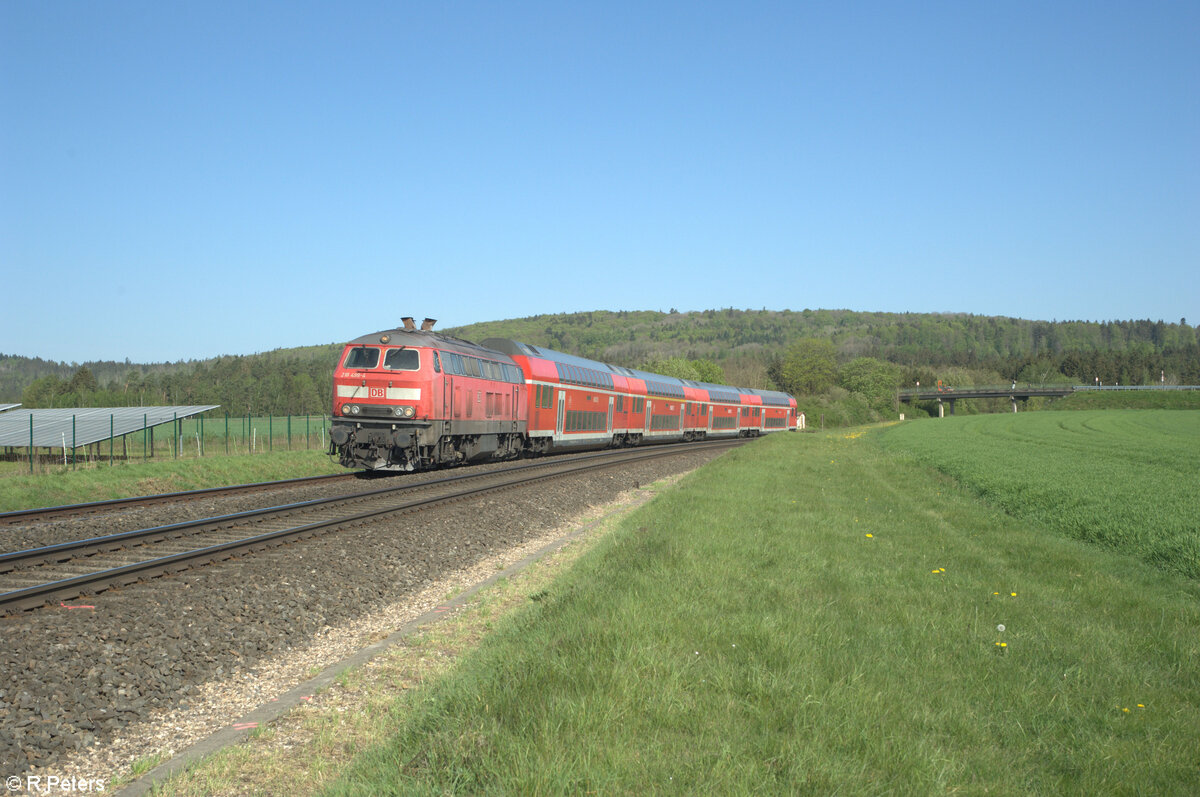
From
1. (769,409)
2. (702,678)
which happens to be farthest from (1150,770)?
(769,409)

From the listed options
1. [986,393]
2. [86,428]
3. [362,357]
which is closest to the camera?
[362,357]

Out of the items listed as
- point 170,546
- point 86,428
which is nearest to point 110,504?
point 170,546

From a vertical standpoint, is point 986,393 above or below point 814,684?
above

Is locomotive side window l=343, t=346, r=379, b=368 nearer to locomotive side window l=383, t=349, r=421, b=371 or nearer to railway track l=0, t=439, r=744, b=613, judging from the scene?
locomotive side window l=383, t=349, r=421, b=371

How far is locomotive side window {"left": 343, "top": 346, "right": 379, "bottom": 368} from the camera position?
2186 cm

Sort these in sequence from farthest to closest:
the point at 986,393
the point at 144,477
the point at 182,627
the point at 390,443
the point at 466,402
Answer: the point at 986,393 < the point at 466,402 < the point at 144,477 < the point at 390,443 < the point at 182,627

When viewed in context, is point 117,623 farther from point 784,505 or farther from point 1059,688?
point 784,505

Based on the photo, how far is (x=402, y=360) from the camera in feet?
70.6

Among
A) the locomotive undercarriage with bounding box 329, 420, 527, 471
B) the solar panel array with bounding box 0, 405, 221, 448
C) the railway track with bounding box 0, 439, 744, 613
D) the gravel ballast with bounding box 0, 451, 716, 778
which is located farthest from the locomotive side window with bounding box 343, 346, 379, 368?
the solar panel array with bounding box 0, 405, 221, 448

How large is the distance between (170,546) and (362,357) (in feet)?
37.8

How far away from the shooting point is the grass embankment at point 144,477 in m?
18.2

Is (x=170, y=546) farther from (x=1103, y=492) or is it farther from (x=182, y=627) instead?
(x=1103, y=492)

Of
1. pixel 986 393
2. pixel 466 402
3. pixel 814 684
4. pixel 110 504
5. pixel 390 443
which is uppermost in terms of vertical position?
pixel 986 393

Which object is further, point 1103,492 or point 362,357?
point 362,357
